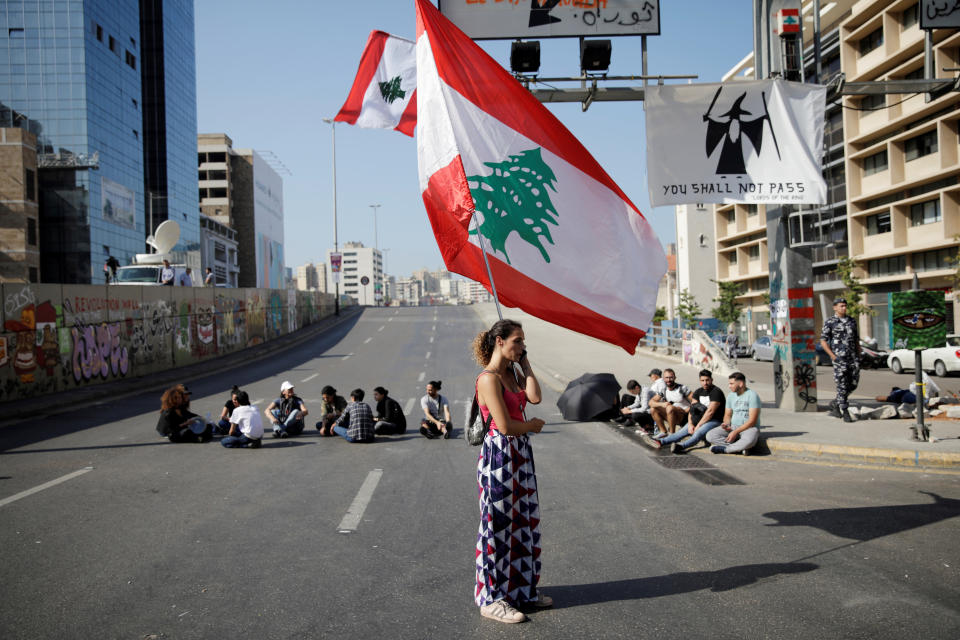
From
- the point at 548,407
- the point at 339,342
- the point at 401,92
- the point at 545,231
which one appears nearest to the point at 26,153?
the point at 339,342

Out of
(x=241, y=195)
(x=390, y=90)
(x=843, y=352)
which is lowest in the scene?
(x=843, y=352)

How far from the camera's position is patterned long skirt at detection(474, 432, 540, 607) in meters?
4.47

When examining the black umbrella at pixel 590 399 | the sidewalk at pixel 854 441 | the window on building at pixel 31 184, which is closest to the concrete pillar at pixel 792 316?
the sidewalk at pixel 854 441

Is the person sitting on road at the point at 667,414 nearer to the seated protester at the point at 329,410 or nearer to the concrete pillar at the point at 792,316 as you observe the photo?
the concrete pillar at the point at 792,316

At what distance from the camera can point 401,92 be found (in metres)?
8.46

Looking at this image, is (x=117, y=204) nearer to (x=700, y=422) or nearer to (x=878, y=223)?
(x=878, y=223)

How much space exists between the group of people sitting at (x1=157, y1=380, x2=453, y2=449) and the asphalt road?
0.74 metres

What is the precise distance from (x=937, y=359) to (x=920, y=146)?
68.5 ft

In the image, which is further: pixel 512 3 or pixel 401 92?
pixel 512 3

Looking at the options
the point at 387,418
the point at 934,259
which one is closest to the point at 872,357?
the point at 934,259

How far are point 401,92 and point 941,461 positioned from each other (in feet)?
27.9

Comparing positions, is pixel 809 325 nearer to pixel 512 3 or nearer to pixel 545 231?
pixel 512 3

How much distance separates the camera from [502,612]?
443 cm

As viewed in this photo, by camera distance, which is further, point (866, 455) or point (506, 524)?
point (866, 455)
